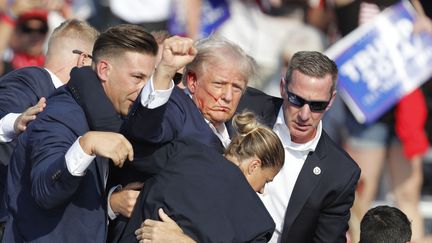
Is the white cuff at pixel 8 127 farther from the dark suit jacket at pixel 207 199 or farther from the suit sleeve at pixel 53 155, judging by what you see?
the dark suit jacket at pixel 207 199

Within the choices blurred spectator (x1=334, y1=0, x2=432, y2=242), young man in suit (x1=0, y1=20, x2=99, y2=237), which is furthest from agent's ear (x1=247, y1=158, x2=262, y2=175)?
blurred spectator (x1=334, y1=0, x2=432, y2=242)

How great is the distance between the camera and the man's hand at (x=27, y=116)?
4.74 meters

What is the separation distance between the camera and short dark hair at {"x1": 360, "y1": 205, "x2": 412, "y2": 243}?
15.9ft

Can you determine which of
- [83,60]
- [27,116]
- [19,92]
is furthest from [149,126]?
[19,92]

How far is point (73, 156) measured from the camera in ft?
13.6

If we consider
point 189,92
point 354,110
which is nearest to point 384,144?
point 354,110

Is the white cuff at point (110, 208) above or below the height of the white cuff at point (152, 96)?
below

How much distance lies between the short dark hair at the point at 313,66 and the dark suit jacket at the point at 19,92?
48.2 inches

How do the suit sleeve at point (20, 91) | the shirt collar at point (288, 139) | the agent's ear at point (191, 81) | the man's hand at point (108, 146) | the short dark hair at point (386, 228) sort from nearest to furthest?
the man's hand at point (108, 146)
the short dark hair at point (386, 228)
the agent's ear at point (191, 81)
the suit sleeve at point (20, 91)
the shirt collar at point (288, 139)

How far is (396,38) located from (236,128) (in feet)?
11.9

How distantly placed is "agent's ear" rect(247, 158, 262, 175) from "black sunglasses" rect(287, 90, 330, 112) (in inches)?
39.2

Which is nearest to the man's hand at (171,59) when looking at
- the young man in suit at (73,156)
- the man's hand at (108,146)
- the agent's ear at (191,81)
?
the young man in suit at (73,156)

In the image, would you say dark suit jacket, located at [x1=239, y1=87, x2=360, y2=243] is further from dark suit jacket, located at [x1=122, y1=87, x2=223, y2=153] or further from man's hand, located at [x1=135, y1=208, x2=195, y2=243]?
man's hand, located at [x1=135, y1=208, x2=195, y2=243]

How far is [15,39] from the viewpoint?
8320 mm
